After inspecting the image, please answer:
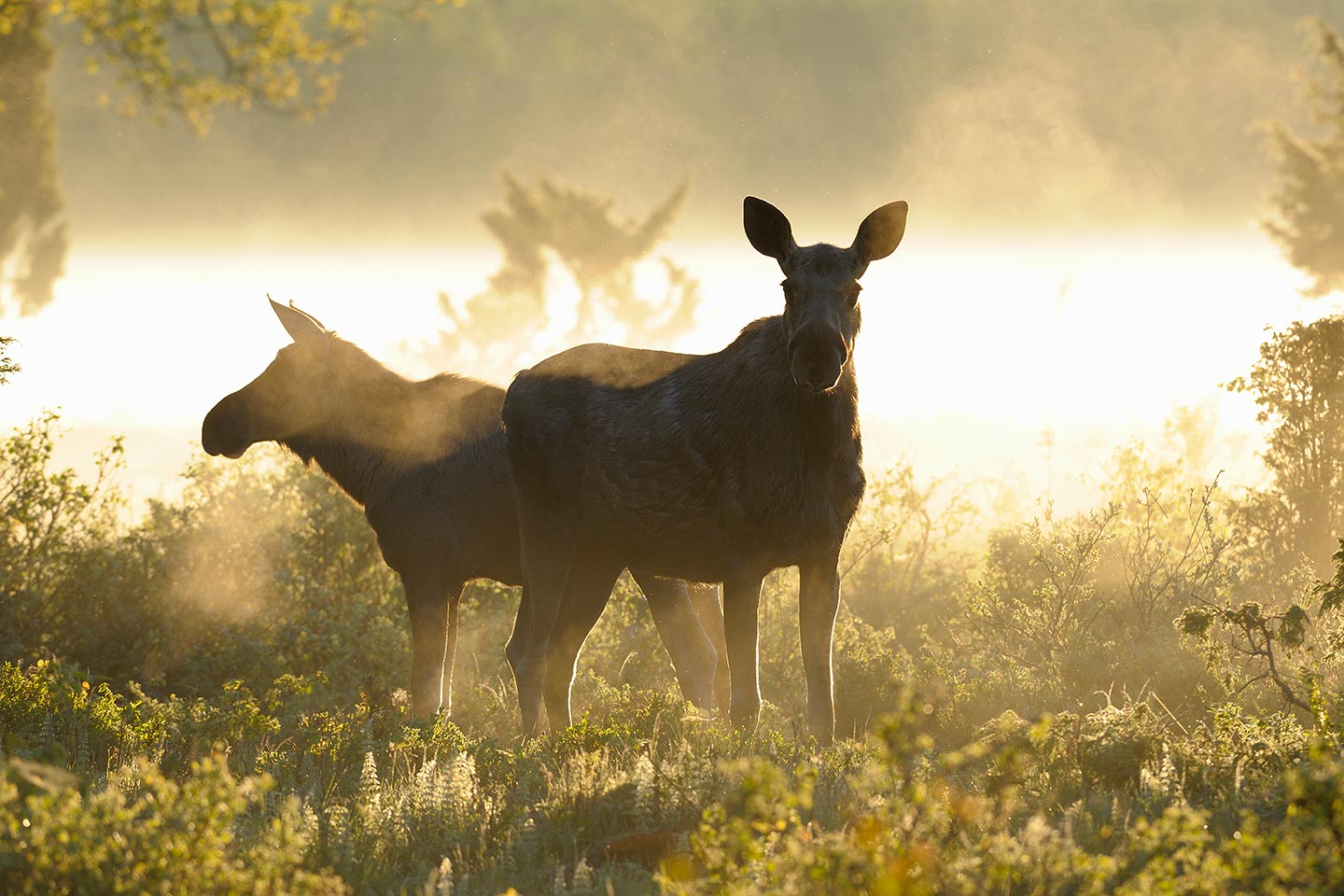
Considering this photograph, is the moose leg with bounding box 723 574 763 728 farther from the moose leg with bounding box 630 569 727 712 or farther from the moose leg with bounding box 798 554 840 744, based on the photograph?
the moose leg with bounding box 630 569 727 712

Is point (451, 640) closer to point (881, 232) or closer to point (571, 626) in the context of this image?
point (571, 626)

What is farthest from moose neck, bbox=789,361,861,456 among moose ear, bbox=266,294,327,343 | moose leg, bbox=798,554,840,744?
moose ear, bbox=266,294,327,343

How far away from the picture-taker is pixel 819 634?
275 inches

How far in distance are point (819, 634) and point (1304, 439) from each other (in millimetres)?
7833

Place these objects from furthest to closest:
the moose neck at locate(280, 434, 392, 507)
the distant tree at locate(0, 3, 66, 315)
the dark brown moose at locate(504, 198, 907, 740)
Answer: the distant tree at locate(0, 3, 66, 315) < the moose neck at locate(280, 434, 392, 507) < the dark brown moose at locate(504, 198, 907, 740)

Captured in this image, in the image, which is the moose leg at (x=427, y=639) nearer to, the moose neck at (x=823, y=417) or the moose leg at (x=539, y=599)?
the moose leg at (x=539, y=599)

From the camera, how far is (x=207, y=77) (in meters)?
12.1

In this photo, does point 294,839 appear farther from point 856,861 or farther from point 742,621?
point 742,621

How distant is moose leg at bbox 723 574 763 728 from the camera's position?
22.6ft

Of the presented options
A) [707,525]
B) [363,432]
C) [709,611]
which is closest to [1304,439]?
[709,611]

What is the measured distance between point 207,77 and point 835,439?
27.9 feet

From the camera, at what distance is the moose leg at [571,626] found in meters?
8.40

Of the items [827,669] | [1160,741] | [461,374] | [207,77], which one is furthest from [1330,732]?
[207,77]

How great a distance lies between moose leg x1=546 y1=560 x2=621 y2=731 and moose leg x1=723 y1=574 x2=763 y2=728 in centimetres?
163
